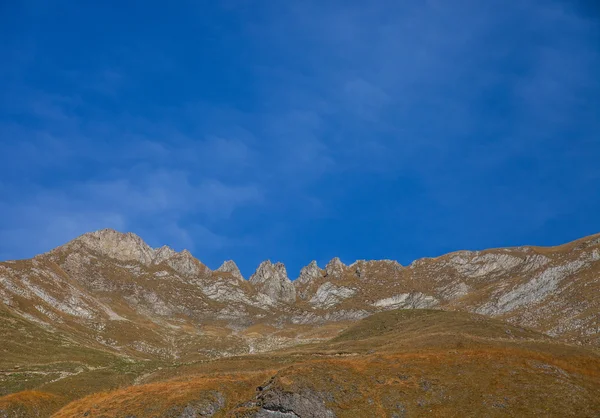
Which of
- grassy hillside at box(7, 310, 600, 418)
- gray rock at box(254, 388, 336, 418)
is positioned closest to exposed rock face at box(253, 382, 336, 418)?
gray rock at box(254, 388, 336, 418)

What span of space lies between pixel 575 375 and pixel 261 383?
41.5 metres

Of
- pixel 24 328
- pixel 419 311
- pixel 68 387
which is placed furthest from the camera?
pixel 24 328

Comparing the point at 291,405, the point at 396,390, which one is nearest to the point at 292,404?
the point at 291,405

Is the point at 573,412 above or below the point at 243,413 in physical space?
below

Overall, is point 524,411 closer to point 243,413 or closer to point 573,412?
point 573,412

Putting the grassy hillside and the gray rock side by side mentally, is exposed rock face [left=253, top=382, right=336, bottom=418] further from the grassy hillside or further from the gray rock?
the grassy hillside

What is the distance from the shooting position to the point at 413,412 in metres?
56.4

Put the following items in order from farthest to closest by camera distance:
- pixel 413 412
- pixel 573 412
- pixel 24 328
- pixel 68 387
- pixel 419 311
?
pixel 24 328 → pixel 419 311 → pixel 68 387 → pixel 413 412 → pixel 573 412

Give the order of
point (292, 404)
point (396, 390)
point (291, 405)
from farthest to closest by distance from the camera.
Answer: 1. point (396, 390)
2. point (292, 404)
3. point (291, 405)

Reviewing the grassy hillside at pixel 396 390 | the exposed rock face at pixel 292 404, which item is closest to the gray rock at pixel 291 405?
the exposed rock face at pixel 292 404

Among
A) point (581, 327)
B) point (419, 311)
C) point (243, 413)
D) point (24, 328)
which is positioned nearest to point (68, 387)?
point (243, 413)

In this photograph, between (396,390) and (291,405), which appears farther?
(396,390)

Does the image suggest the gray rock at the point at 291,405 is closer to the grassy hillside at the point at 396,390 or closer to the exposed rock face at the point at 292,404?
the exposed rock face at the point at 292,404

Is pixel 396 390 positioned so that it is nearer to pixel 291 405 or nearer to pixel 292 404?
pixel 292 404
